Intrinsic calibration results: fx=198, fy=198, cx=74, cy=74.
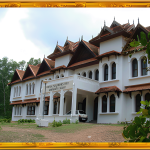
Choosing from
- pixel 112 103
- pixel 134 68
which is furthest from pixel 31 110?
pixel 134 68

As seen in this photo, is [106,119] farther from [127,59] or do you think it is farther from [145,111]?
[145,111]

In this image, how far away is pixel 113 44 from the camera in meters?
21.5

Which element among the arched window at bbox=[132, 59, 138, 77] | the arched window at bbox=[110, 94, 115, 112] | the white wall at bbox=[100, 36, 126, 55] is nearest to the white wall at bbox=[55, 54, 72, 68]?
the white wall at bbox=[100, 36, 126, 55]

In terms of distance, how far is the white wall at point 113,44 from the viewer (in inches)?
818

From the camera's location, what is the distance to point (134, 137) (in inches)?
90.1

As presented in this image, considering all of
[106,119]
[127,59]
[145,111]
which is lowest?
[106,119]

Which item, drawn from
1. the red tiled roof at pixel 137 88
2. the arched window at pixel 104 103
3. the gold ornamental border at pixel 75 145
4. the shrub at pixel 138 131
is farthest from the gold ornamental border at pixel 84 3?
the arched window at pixel 104 103

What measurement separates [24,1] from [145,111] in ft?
6.40

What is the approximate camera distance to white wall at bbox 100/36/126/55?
68.2 feet

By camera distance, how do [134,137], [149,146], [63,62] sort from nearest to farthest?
[149,146] < [134,137] < [63,62]

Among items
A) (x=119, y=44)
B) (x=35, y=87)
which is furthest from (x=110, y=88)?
(x=35, y=87)

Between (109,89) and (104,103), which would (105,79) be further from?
(104,103)

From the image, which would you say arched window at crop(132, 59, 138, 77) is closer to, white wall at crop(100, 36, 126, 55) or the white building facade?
the white building facade

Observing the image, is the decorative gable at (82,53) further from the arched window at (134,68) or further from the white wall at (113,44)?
the arched window at (134,68)
